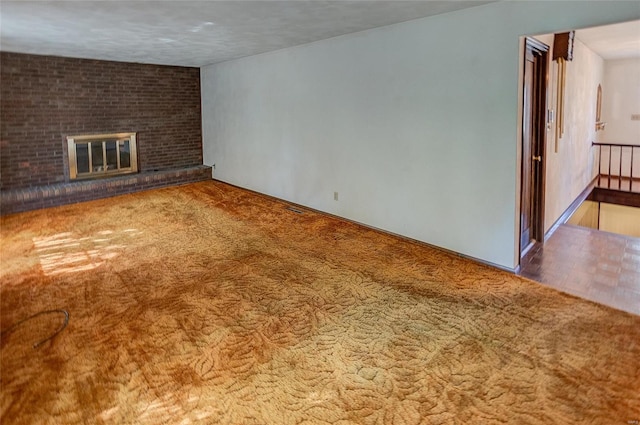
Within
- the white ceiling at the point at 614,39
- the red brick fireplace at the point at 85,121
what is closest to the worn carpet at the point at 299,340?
the red brick fireplace at the point at 85,121

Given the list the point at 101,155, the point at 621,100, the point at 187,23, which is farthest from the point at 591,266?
the point at 101,155

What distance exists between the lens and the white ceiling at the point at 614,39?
4.80m

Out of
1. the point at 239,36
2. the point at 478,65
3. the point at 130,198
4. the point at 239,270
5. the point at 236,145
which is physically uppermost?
the point at 239,36

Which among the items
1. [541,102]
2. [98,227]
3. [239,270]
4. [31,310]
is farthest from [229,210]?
[541,102]

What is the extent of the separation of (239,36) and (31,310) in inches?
137

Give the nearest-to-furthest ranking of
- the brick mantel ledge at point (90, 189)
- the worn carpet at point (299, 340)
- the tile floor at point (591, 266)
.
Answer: the worn carpet at point (299, 340)
the tile floor at point (591, 266)
the brick mantel ledge at point (90, 189)

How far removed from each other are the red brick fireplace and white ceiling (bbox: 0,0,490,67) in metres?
0.59

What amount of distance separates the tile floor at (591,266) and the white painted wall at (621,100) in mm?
4747

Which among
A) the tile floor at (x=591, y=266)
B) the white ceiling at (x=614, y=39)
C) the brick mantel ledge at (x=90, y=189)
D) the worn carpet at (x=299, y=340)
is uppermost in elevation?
the white ceiling at (x=614, y=39)

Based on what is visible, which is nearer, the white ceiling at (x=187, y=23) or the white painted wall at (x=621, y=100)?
the white ceiling at (x=187, y=23)

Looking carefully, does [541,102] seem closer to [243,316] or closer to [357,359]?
[357,359]

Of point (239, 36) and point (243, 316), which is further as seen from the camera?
point (239, 36)

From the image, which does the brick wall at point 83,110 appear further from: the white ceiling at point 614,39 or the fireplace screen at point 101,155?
the white ceiling at point 614,39

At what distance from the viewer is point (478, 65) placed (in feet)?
11.7
